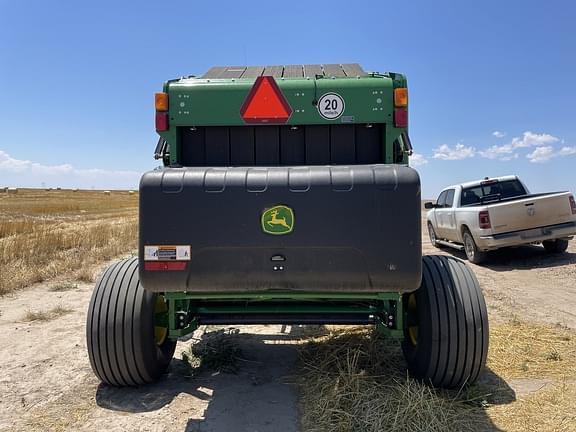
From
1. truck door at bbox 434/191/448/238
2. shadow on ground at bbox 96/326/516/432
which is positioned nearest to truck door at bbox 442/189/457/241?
truck door at bbox 434/191/448/238

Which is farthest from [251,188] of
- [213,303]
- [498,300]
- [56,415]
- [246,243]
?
[498,300]

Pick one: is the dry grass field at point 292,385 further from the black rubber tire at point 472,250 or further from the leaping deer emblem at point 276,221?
the black rubber tire at point 472,250

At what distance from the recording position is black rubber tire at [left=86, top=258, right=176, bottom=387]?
11.6ft

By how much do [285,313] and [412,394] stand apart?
1075 mm

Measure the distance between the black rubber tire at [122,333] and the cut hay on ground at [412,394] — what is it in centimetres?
129

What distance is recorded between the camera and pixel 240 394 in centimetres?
369

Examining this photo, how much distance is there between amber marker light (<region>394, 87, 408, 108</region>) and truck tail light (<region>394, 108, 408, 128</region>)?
0.04m

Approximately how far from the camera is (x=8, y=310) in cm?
682

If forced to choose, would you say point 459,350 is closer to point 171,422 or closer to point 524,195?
point 171,422

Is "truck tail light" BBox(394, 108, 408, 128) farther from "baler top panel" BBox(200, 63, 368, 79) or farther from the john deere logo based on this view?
the john deere logo

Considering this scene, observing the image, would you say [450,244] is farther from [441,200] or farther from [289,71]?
[289,71]

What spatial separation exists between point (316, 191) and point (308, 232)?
25 cm

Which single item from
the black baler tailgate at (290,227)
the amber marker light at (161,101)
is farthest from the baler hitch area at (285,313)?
the amber marker light at (161,101)

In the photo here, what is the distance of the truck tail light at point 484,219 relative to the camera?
9594 millimetres
